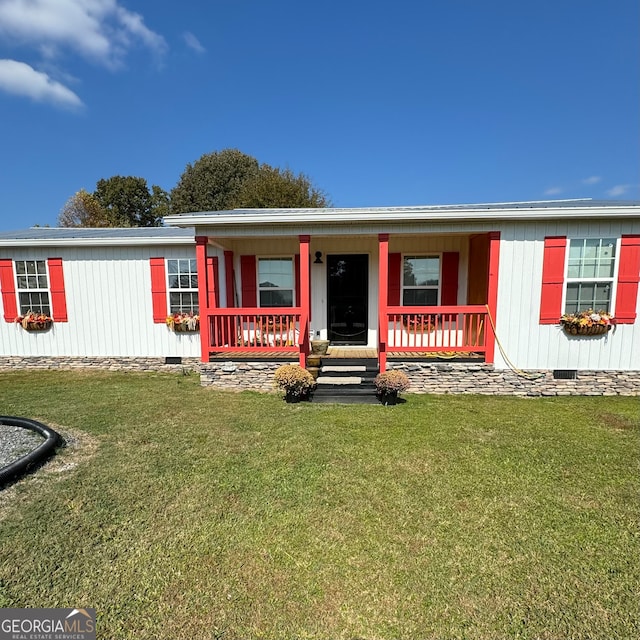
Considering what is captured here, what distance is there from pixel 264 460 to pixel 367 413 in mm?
1830

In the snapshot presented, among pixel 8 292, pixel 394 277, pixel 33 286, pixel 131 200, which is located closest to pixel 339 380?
pixel 394 277

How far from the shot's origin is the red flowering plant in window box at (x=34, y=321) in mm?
7449

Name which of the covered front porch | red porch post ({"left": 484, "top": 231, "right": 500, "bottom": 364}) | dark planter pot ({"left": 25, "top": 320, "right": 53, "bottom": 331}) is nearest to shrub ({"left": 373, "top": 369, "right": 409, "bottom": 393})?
the covered front porch

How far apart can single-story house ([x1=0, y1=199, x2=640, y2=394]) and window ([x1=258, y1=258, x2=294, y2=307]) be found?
30mm

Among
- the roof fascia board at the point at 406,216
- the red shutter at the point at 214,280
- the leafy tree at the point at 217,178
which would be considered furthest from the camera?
the leafy tree at the point at 217,178

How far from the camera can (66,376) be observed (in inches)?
277

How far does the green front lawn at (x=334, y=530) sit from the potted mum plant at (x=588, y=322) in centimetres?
182

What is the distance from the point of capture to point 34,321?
7449 millimetres

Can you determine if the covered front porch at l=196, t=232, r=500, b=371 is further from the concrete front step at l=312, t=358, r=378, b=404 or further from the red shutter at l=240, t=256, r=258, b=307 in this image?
the concrete front step at l=312, t=358, r=378, b=404

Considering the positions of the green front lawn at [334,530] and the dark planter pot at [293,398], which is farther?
the dark planter pot at [293,398]

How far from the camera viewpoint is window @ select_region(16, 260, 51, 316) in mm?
7496

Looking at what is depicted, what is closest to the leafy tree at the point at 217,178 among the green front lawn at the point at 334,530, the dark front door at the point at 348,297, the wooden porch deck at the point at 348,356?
the dark front door at the point at 348,297

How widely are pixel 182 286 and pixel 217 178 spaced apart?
62.4ft

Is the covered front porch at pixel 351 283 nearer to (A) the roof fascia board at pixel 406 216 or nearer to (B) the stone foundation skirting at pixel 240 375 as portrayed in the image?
(B) the stone foundation skirting at pixel 240 375
